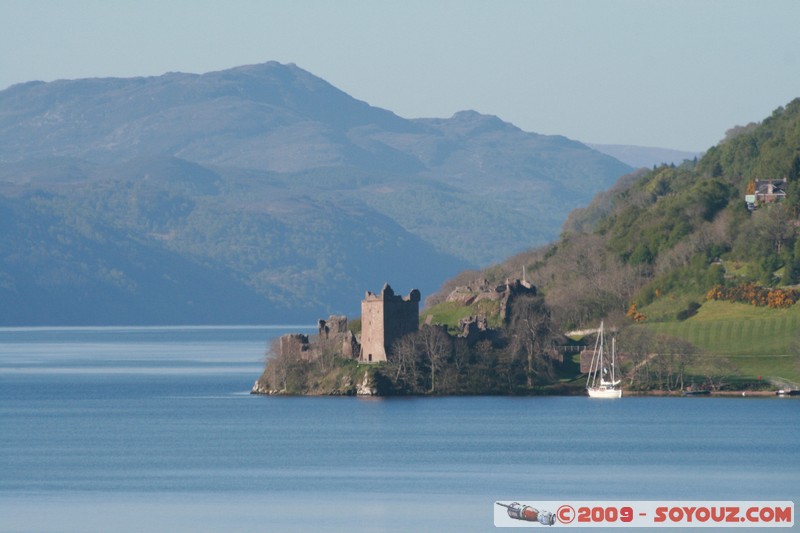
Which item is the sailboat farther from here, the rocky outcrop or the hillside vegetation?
the rocky outcrop

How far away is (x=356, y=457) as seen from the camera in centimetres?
→ 8281

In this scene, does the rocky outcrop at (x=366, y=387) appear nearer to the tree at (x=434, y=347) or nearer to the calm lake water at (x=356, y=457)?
the calm lake water at (x=356, y=457)

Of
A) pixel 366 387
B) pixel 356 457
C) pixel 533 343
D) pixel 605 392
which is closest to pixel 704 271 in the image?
pixel 533 343

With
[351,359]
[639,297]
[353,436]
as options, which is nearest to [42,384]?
[351,359]

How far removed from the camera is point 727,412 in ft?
339

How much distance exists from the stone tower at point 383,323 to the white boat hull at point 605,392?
12.0m

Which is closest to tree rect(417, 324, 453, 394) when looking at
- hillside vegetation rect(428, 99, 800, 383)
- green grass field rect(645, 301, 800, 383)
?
hillside vegetation rect(428, 99, 800, 383)

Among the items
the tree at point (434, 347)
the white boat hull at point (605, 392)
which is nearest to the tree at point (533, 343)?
the white boat hull at point (605, 392)

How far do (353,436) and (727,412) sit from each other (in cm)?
2269

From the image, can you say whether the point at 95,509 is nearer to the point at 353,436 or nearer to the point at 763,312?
the point at 353,436

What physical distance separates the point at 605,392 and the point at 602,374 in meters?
1.44

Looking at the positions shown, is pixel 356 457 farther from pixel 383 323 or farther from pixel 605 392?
pixel 605 392

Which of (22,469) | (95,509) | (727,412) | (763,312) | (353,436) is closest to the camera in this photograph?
(95,509)

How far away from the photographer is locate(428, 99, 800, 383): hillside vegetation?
124m
